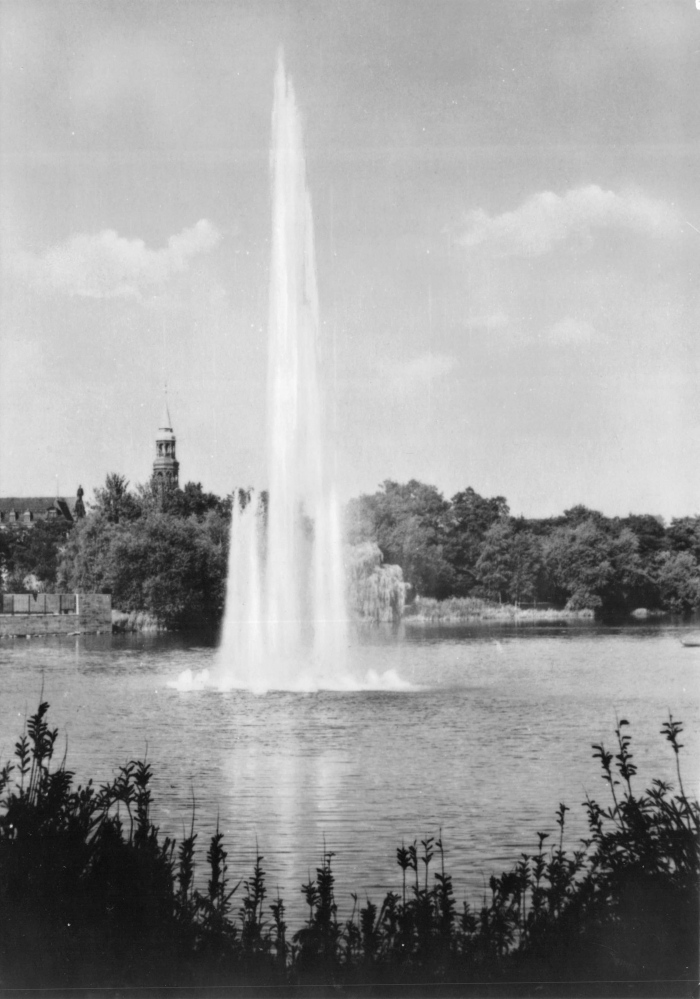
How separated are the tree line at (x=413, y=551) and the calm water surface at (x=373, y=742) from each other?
2898 millimetres

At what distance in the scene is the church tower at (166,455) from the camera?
14.0 meters

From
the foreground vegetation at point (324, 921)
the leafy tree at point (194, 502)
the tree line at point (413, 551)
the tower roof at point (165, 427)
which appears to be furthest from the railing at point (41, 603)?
the foreground vegetation at point (324, 921)

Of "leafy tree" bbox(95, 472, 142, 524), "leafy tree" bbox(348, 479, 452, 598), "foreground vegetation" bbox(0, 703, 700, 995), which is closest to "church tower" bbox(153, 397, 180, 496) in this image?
"leafy tree" bbox(95, 472, 142, 524)

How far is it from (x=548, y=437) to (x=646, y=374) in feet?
5.37

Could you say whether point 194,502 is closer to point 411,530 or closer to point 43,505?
point 43,505

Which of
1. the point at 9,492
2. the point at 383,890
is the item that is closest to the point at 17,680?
the point at 9,492

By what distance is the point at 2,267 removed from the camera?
12.3m

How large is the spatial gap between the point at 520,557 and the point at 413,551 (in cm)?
377

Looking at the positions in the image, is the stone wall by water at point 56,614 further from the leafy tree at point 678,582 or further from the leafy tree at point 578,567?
the leafy tree at point 678,582


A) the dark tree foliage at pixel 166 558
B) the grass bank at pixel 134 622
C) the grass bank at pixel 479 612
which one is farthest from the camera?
the grass bank at pixel 479 612

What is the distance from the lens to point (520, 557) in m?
36.4

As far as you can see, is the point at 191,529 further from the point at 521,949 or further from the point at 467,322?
the point at 521,949

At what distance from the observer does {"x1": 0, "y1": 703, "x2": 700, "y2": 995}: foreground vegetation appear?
646cm

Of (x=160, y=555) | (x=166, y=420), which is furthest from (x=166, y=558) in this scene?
(x=166, y=420)
